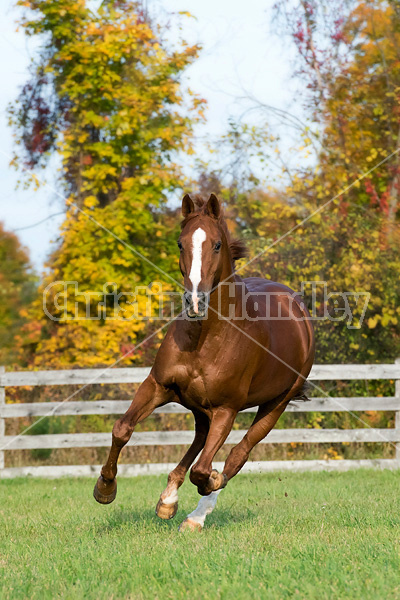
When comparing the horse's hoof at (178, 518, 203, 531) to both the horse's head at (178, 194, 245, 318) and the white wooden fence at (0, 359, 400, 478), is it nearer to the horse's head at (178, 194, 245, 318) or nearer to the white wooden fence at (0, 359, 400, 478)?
A: the horse's head at (178, 194, 245, 318)

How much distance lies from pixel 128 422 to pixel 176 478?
694mm

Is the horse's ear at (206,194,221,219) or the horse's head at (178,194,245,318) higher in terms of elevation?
the horse's ear at (206,194,221,219)

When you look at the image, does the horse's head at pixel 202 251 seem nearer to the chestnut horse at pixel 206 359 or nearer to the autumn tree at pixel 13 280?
the chestnut horse at pixel 206 359

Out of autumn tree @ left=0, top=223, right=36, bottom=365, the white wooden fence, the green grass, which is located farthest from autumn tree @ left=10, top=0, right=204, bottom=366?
autumn tree @ left=0, top=223, right=36, bottom=365

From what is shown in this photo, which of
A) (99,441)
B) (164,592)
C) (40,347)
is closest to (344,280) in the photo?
(99,441)

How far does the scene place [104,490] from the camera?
512cm

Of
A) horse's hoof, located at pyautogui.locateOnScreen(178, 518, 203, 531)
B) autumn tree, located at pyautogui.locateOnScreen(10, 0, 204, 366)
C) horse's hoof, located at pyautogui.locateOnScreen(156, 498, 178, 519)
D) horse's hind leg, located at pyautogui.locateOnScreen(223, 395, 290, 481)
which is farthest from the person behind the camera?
autumn tree, located at pyautogui.locateOnScreen(10, 0, 204, 366)

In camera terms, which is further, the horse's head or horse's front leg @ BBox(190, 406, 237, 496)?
horse's front leg @ BBox(190, 406, 237, 496)

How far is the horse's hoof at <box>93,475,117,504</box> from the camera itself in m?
5.10

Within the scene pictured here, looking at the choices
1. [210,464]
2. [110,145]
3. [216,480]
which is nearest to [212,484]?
[216,480]

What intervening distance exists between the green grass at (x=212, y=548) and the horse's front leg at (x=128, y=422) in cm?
34

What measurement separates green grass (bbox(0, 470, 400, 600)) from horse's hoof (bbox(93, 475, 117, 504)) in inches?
10.6

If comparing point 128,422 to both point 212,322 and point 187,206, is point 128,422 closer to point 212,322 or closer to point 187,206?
point 212,322

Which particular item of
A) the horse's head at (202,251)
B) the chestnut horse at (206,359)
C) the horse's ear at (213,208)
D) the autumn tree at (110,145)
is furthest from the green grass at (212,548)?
the autumn tree at (110,145)
